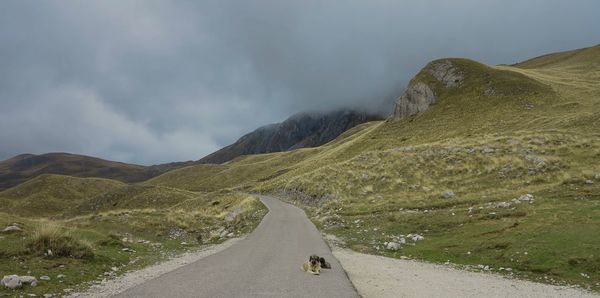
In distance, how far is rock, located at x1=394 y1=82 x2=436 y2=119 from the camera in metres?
101

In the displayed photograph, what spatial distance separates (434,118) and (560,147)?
46.0 metres

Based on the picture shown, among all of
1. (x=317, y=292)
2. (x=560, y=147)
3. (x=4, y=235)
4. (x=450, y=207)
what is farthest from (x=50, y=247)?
(x=560, y=147)

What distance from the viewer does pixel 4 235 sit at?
20953mm

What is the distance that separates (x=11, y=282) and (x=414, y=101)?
331 feet

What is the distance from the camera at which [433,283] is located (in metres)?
14.9

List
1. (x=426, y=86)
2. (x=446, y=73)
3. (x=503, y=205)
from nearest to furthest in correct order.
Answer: (x=503, y=205) < (x=426, y=86) < (x=446, y=73)

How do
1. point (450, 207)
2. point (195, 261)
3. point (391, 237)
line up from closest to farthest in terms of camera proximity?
point (195, 261), point (391, 237), point (450, 207)

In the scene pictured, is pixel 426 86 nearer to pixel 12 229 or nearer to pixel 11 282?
pixel 12 229

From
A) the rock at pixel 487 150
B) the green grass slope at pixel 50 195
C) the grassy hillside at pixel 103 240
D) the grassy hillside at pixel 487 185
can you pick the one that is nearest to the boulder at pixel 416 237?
the grassy hillside at pixel 487 185

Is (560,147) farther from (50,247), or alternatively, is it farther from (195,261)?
(50,247)

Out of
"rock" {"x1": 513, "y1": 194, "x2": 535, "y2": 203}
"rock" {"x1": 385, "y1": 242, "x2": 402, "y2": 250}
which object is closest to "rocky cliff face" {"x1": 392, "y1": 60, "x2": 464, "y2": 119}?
"rock" {"x1": 513, "y1": 194, "x2": 535, "y2": 203}

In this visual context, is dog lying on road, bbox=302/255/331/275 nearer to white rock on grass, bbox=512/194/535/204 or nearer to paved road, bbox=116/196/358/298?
paved road, bbox=116/196/358/298

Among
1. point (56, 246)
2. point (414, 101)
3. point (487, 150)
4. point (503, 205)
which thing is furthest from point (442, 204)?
point (414, 101)

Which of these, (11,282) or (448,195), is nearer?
(11,282)
